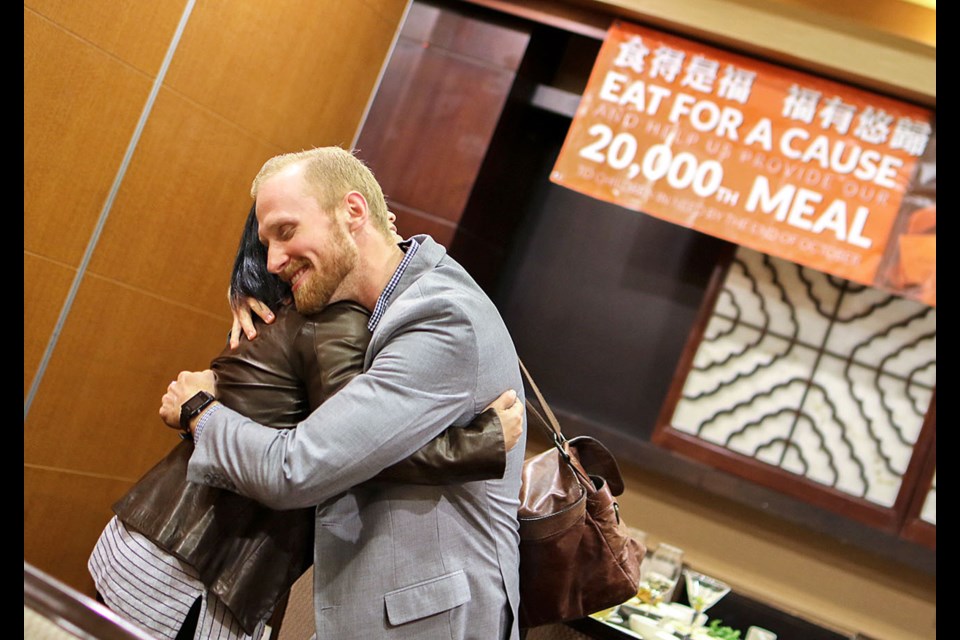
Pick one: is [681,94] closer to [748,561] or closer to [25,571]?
[748,561]

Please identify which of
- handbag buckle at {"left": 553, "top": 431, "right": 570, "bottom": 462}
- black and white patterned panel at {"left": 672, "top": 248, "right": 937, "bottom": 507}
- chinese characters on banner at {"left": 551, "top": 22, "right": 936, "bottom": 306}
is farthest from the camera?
black and white patterned panel at {"left": 672, "top": 248, "right": 937, "bottom": 507}

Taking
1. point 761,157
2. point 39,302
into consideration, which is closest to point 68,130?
point 39,302

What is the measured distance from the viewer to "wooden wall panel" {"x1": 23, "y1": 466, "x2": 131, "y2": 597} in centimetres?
347

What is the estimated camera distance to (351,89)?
457 centimetres

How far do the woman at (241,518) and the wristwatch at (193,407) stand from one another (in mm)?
67

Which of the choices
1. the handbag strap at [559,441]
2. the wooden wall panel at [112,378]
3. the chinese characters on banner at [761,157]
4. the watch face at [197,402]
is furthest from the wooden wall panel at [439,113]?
the watch face at [197,402]

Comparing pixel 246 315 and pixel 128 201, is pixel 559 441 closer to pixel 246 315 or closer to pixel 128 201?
pixel 246 315

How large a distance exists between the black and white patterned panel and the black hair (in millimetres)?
3169

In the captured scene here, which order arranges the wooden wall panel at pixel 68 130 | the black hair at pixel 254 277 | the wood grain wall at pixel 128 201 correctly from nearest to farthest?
the black hair at pixel 254 277 < the wooden wall panel at pixel 68 130 < the wood grain wall at pixel 128 201

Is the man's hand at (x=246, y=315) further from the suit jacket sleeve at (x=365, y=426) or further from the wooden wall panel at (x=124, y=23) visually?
the wooden wall panel at (x=124, y=23)

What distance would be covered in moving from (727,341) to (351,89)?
2.23 metres

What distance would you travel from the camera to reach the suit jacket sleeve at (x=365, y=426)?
5.08 feet

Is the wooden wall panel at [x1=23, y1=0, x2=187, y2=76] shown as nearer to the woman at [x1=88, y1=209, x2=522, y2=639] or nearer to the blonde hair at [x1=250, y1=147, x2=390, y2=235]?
the blonde hair at [x1=250, y1=147, x2=390, y2=235]

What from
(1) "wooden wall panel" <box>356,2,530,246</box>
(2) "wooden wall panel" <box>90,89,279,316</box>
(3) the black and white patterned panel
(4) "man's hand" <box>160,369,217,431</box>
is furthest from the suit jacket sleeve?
(3) the black and white patterned panel
